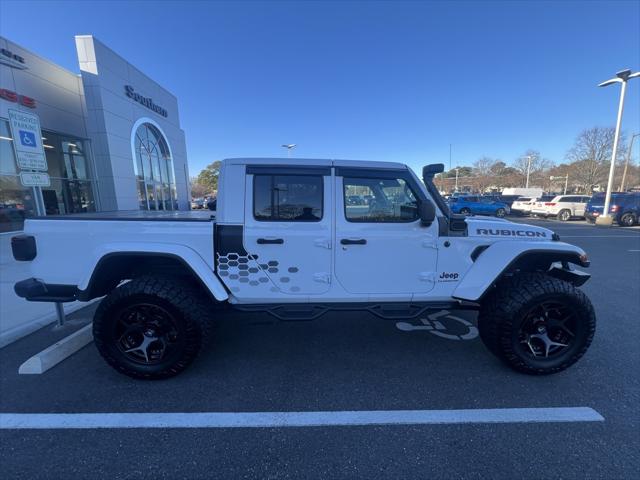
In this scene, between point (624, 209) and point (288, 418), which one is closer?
point (288, 418)

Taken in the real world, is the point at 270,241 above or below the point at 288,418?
above

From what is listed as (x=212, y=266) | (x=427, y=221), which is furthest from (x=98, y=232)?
(x=427, y=221)

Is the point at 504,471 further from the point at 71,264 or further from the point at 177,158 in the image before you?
the point at 177,158

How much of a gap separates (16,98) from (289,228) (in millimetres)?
13194

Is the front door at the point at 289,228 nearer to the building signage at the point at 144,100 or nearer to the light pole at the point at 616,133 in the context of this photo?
the building signage at the point at 144,100

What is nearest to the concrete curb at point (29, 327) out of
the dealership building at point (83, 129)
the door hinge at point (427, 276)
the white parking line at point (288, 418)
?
the white parking line at point (288, 418)

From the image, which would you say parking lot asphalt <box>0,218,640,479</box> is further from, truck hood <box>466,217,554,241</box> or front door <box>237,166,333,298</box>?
truck hood <box>466,217,554,241</box>

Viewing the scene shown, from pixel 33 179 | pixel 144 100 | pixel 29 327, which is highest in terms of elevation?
pixel 144 100

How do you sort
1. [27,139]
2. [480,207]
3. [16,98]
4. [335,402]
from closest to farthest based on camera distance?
[335,402], [27,139], [16,98], [480,207]

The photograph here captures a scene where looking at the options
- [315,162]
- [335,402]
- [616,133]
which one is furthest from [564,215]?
[335,402]

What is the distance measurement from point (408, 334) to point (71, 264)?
3622 mm

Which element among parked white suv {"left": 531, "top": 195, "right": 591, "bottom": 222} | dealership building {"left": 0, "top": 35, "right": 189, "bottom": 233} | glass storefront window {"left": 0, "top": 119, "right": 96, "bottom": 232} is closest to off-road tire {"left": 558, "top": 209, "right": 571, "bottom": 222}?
parked white suv {"left": 531, "top": 195, "right": 591, "bottom": 222}

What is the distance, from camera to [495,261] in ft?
9.03

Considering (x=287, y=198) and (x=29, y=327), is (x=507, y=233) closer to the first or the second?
(x=287, y=198)
